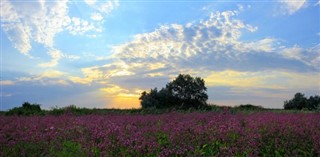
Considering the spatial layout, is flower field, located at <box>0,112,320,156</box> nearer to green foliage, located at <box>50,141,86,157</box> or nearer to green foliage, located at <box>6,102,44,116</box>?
green foliage, located at <box>50,141,86,157</box>

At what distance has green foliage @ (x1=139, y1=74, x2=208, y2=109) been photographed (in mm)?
30641

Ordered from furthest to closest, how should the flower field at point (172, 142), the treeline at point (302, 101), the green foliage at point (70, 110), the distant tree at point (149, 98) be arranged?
the treeline at point (302, 101) → the distant tree at point (149, 98) → the green foliage at point (70, 110) → the flower field at point (172, 142)

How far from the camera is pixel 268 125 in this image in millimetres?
10453

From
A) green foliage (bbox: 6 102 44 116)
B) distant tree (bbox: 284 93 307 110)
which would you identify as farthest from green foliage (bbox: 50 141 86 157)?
distant tree (bbox: 284 93 307 110)

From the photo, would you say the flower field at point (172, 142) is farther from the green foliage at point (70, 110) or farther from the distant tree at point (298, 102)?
the distant tree at point (298, 102)

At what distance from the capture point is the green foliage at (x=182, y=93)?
30.6 metres

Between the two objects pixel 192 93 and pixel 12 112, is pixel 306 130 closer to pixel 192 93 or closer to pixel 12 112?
pixel 12 112

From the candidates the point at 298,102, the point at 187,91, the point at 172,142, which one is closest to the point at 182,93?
the point at 187,91

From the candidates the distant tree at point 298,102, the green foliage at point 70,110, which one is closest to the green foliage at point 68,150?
the green foliage at point 70,110

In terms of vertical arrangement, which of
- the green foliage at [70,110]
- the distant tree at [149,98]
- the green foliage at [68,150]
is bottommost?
the green foliage at [68,150]

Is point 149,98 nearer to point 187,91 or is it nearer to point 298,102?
point 187,91

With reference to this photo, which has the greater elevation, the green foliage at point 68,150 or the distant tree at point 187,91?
the distant tree at point 187,91

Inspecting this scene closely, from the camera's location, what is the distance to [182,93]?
31.5m

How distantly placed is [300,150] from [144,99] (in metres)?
22.8
